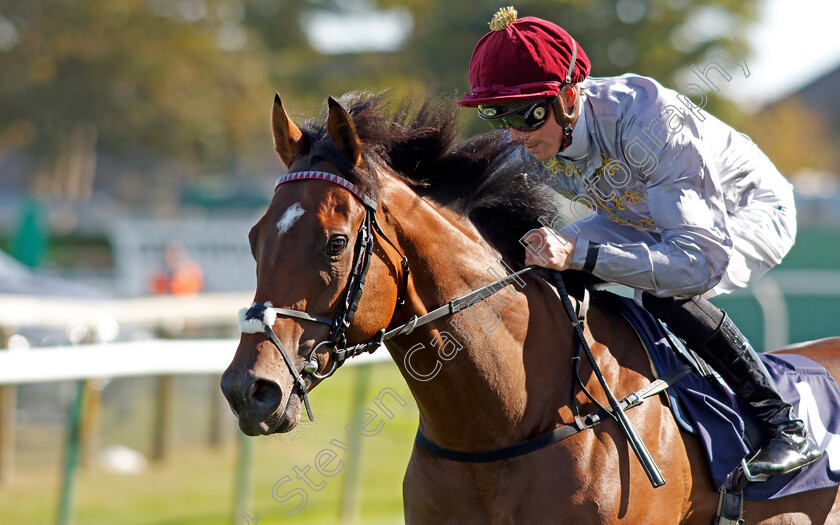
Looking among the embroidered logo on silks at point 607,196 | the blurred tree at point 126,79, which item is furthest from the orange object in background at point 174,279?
the blurred tree at point 126,79

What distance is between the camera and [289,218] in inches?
91.0

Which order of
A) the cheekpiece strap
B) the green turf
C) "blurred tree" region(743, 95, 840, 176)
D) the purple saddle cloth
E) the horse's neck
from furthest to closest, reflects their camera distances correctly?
"blurred tree" region(743, 95, 840, 176) → the green turf → the purple saddle cloth → the horse's neck → the cheekpiece strap

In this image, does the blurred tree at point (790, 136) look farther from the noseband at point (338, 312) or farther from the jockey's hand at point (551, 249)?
the noseband at point (338, 312)

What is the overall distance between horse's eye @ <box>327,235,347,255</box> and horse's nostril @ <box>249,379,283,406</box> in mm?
366

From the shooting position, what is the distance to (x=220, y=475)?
20.9 feet

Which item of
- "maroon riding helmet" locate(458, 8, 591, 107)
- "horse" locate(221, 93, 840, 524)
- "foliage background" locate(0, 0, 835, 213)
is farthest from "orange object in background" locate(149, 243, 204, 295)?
"foliage background" locate(0, 0, 835, 213)

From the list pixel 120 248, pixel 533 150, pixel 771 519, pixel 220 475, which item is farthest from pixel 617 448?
pixel 120 248

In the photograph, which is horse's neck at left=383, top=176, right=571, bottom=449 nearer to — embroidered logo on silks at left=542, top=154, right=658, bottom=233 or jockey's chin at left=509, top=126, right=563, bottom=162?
jockey's chin at left=509, top=126, right=563, bottom=162

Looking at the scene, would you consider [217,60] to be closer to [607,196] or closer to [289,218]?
[607,196]

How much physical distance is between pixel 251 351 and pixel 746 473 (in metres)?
1.56

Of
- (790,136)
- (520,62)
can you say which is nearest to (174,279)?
(520,62)

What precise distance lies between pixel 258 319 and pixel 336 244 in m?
0.27

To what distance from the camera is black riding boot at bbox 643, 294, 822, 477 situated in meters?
2.79

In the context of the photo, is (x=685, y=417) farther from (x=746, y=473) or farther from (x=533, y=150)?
(x=533, y=150)
